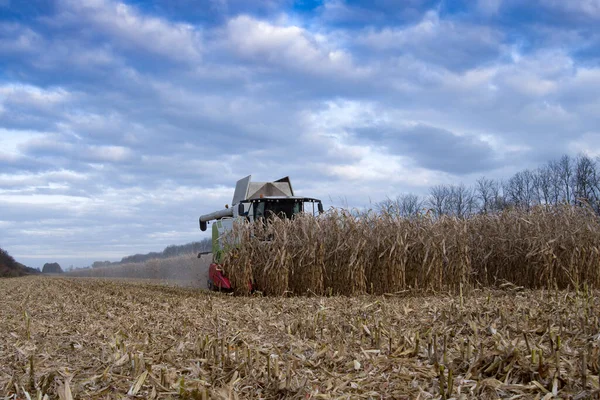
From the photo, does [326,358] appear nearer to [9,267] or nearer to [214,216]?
[214,216]

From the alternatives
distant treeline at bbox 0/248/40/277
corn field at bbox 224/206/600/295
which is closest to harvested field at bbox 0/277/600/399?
corn field at bbox 224/206/600/295

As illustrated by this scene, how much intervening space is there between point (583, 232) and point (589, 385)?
31.5 ft

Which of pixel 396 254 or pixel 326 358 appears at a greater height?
pixel 396 254

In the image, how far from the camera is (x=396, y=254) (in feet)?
38.1

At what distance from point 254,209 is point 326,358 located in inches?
376

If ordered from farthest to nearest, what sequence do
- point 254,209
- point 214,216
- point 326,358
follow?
point 214,216 → point 254,209 → point 326,358

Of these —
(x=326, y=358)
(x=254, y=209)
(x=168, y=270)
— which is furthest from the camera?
(x=168, y=270)

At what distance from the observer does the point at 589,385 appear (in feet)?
11.5

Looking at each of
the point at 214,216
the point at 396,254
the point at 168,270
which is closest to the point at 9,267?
the point at 168,270

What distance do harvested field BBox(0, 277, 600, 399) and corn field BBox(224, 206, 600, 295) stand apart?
5134 millimetres

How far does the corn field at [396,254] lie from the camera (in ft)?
38.2

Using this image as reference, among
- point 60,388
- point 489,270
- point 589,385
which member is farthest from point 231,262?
point 589,385

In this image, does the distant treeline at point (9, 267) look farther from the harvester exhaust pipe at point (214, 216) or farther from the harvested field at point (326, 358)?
the harvested field at point (326, 358)

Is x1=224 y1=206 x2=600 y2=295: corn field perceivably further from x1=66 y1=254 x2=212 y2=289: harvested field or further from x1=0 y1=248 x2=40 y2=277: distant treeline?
x1=0 y1=248 x2=40 y2=277: distant treeline
